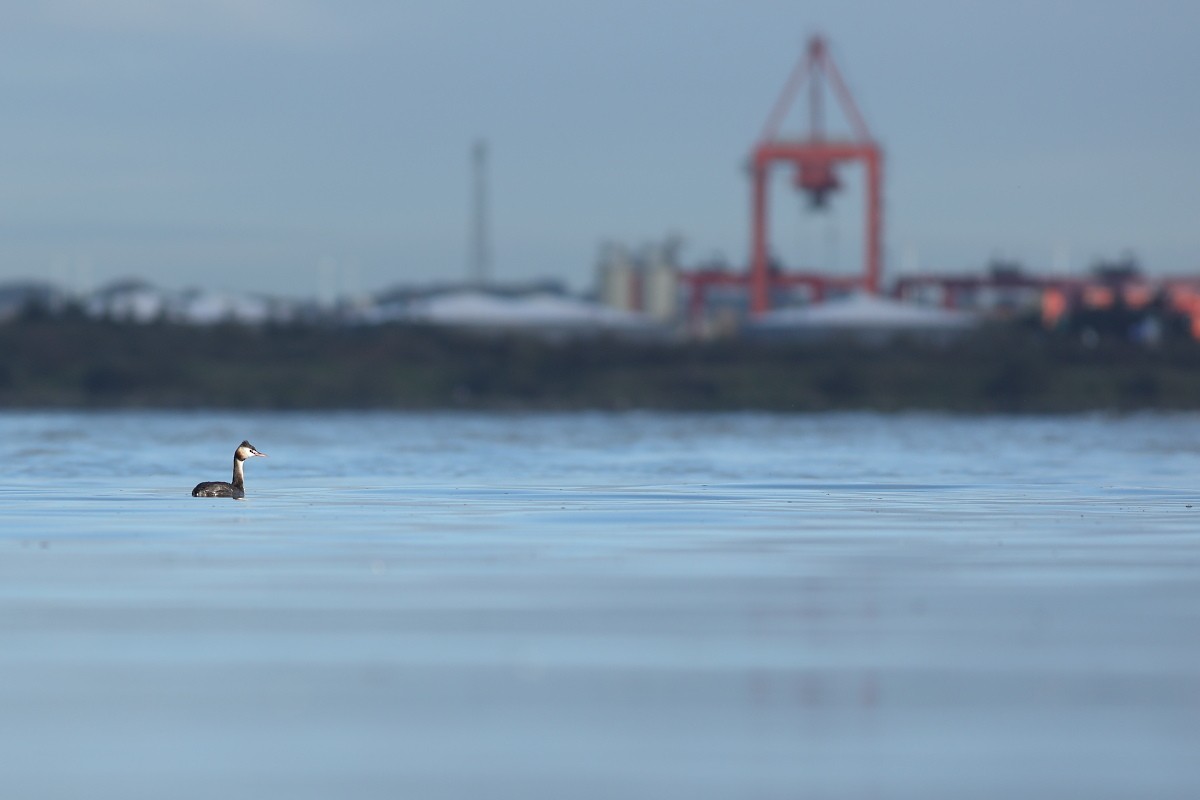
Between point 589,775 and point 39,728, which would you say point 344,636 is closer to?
point 39,728

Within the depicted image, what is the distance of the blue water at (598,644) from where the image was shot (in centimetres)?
1134

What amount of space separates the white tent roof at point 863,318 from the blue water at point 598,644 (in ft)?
266

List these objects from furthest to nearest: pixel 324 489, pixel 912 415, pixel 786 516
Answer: pixel 912 415 → pixel 324 489 → pixel 786 516

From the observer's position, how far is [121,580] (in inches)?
752

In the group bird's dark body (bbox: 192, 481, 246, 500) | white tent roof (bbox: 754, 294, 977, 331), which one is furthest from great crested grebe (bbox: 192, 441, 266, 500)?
white tent roof (bbox: 754, 294, 977, 331)

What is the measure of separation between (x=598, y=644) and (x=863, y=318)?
100 metres

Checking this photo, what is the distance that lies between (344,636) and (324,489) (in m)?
17.7

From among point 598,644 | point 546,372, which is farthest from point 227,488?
point 546,372

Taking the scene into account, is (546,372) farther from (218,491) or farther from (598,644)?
(598,644)

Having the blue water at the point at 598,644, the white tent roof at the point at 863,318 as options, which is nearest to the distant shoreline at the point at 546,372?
the white tent roof at the point at 863,318

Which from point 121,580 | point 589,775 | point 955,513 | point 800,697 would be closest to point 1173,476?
point 955,513

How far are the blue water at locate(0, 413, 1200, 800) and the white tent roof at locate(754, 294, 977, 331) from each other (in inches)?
3189

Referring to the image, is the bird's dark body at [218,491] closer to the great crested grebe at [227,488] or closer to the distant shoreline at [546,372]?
the great crested grebe at [227,488]

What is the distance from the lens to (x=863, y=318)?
115 metres
